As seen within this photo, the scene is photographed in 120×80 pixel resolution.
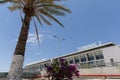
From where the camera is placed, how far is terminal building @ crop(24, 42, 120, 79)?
2077 cm

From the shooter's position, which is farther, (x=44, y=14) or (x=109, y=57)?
(x=109, y=57)

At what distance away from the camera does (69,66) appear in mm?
10188

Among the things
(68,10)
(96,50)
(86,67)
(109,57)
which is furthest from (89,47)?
(68,10)

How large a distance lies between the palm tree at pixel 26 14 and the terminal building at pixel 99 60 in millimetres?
8717

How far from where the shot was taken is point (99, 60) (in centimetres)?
3033

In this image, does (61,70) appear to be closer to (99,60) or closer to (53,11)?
(53,11)

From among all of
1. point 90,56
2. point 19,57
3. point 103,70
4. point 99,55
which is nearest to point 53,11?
point 19,57

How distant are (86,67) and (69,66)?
15.7m

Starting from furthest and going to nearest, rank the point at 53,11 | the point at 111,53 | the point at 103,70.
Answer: the point at 111,53 < the point at 103,70 < the point at 53,11

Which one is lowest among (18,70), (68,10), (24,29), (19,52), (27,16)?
(18,70)

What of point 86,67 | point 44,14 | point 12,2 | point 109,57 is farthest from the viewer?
point 109,57

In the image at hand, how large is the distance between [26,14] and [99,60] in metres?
21.8

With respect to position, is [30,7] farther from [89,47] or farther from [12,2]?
[89,47]

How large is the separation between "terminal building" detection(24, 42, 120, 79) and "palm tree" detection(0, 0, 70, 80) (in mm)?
8717
